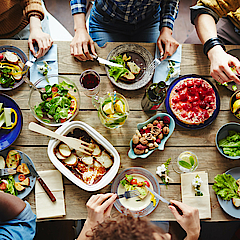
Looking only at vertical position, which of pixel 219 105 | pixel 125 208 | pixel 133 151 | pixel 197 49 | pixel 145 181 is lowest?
pixel 125 208

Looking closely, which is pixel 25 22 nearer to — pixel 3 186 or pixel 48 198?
pixel 3 186

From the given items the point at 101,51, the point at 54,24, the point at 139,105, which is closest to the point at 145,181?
the point at 139,105

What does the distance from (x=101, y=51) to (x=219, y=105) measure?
92cm

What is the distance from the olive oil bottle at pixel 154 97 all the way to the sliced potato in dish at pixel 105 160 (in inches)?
16.6

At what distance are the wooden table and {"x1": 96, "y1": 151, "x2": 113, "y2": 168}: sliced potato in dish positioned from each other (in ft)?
0.30

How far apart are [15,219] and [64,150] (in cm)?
49

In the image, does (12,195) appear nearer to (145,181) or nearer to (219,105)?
(145,181)

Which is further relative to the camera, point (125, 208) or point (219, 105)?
point (219, 105)

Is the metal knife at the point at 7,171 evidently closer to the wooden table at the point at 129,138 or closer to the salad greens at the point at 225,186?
the wooden table at the point at 129,138

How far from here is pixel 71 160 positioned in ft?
4.12

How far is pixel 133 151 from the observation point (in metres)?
1.29

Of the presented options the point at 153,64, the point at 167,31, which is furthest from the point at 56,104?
the point at 167,31

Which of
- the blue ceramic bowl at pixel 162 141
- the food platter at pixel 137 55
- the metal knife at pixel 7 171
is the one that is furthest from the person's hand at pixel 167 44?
the metal knife at pixel 7 171

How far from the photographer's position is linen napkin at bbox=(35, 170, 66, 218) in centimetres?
124
